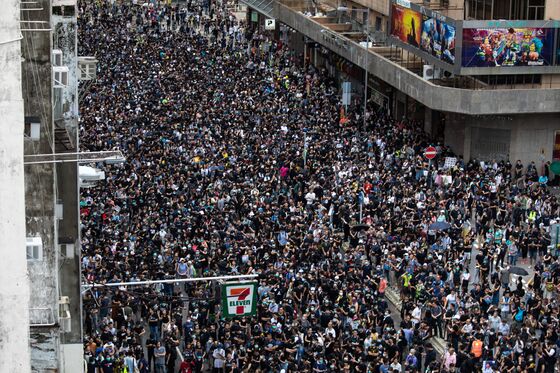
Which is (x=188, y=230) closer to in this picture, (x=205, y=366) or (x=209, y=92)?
(x=205, y=366)

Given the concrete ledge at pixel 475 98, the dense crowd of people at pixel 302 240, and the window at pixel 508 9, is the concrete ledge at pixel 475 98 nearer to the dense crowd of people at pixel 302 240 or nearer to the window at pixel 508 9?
the dense crowd of people at pixel 302 240

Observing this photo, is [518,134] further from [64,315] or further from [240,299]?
[64,315]

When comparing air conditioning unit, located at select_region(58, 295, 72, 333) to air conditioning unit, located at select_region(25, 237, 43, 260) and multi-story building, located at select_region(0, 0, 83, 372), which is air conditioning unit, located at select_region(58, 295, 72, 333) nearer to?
multi-story building, located at select_region(0, 0, 83, 372)

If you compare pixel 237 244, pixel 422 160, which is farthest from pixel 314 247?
pixel 422 160

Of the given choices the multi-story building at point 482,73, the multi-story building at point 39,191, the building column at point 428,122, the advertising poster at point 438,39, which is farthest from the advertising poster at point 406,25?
the multi-story building at point 39,191

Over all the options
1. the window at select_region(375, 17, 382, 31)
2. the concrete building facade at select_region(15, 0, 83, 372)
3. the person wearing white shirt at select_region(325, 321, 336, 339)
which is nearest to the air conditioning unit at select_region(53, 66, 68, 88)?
the concrete building facade at select_region(15, 0, 83, 372)
